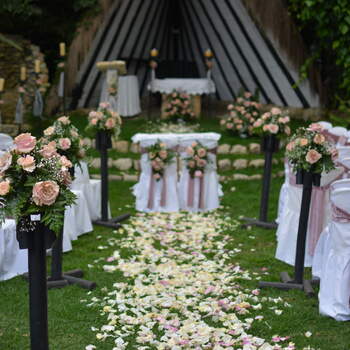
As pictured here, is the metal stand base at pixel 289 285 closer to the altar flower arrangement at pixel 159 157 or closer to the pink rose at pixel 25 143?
the pink rose at pixel 25 143

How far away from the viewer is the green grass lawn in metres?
3.02

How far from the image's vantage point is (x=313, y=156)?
370cm

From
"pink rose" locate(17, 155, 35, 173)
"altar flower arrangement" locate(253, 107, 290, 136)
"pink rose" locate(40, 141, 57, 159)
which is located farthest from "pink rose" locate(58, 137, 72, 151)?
"altar flower arrangement" locate(253, 107, 290, 136)

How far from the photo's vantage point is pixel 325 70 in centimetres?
932

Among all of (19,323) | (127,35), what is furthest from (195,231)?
(127,35)

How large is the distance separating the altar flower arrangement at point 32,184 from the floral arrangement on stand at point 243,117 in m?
6.39

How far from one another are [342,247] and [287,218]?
1291 mm

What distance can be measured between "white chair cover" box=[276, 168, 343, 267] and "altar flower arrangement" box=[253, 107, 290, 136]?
777 millimetres

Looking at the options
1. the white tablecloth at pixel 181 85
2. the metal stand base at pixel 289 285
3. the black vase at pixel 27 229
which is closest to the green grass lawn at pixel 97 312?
the metal stand base at pixel 289 285

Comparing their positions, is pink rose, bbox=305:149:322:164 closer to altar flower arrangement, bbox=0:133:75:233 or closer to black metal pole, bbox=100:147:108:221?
altar flower arrangement, bbox=0:133:75:233

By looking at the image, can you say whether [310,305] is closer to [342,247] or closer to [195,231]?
[342,247]

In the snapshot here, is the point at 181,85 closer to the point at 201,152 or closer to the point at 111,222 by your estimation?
the point at 201,152

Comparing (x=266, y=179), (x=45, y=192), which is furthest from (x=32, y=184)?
(x=266, y=179)

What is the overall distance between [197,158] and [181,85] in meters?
4.33
